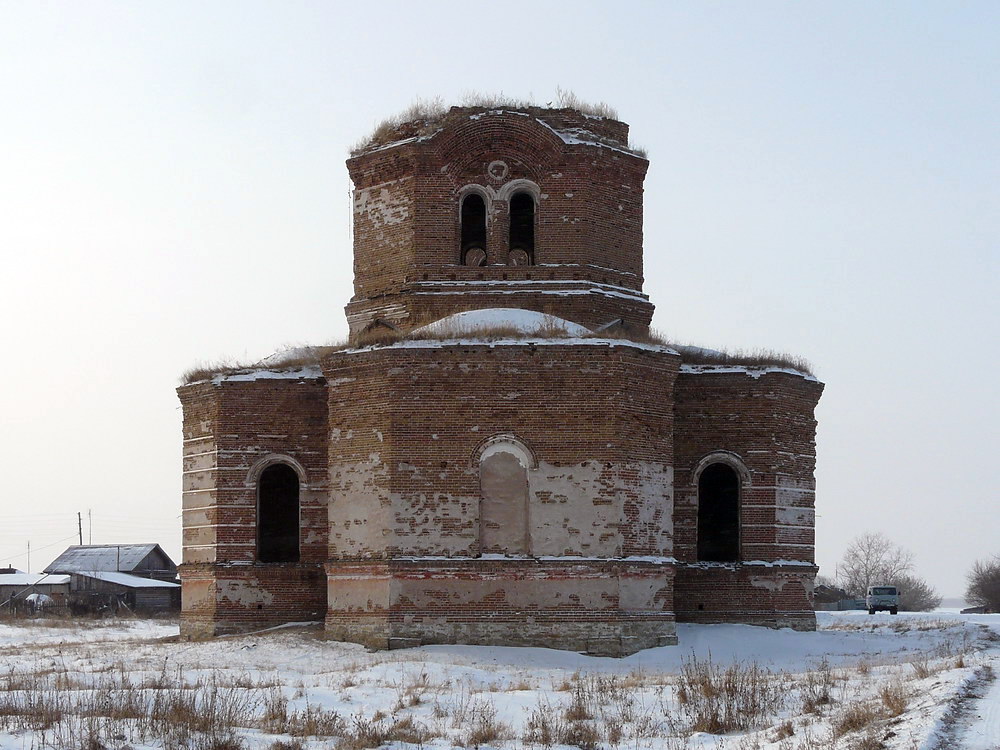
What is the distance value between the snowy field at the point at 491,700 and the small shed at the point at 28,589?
99.3ft

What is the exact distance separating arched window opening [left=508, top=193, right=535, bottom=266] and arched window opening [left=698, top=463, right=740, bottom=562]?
453cm

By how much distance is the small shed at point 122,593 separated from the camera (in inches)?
1810

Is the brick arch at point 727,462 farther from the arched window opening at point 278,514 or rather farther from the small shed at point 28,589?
the small shed at point 28,589

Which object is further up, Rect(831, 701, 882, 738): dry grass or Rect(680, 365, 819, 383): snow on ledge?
Rect(680, 365, 819, 383): snow on ledge

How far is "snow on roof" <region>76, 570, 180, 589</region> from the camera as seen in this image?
155 ft

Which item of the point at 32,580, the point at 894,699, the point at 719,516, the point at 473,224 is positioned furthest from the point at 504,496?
the point at 32,580

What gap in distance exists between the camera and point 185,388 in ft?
69.2

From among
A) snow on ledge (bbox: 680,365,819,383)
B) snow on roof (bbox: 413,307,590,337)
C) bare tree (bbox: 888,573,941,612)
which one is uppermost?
snow on roof (bbox: 413,307,590,337)

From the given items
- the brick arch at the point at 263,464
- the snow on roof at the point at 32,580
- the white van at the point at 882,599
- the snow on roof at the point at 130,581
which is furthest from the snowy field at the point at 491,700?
the snow on roof at the point at 32,580

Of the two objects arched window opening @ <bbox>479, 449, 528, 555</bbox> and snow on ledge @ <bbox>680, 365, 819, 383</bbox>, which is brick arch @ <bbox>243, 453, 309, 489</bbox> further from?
snow on ledge @ <bbox>680, 365, 819, 383</bbox>

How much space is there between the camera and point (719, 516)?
816 inches

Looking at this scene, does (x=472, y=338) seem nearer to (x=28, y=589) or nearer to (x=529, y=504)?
(x=529, y=504)

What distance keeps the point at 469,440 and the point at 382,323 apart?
3330mm

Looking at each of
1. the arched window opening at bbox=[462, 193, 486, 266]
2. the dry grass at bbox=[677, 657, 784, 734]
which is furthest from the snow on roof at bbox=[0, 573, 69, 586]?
the dry grass at bbox=[677, 657, 784, 734]
